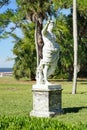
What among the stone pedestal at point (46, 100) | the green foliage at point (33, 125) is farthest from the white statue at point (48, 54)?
the green foliage at point (33, 125)

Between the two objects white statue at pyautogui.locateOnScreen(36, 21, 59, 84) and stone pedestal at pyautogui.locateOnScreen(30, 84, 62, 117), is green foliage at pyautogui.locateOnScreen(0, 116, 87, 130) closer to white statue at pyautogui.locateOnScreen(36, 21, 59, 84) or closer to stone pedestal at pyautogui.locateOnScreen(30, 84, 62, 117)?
stone pedestal at pyautogui.locateOnScreen(30, 84, 62, 117)

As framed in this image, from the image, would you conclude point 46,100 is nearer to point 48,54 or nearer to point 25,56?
point 48,54

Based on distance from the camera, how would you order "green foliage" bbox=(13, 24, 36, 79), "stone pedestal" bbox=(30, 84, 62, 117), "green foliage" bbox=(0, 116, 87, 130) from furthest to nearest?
"green foliage" bbox=(13, 24, 36, 79) → "stone pedestal" bbox=(30, 84, 62, 117) → "green foliage" bbox=(0, 116, 87, 130)

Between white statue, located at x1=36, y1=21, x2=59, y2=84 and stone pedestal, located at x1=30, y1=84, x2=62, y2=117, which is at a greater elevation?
white statue, located at x1=36, y1=21, x2=59, y2=84

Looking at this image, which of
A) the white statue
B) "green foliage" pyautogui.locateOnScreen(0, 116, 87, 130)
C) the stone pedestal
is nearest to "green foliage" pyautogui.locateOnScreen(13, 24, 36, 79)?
the white statue

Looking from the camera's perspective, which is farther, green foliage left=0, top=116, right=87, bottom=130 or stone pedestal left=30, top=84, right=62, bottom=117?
stone pedestal left=30, top=84, right=62, bottom=117

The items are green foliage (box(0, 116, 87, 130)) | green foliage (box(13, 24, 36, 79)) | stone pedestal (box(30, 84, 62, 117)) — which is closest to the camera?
green foliage (box(0, 116, 87, 130))

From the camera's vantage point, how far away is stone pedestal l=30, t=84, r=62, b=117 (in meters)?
10.9

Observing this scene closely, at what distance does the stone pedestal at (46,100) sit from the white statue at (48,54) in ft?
0.95

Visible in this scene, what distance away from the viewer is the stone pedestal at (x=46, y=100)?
1093 cm

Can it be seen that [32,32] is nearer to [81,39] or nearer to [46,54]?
[81,39]

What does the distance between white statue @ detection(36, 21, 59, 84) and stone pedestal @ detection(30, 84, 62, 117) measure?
0.95 ft

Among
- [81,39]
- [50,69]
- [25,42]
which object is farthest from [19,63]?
[50,69]

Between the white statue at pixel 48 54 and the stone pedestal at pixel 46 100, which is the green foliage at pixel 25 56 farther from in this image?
the stone pedestal at pixel 46 100
